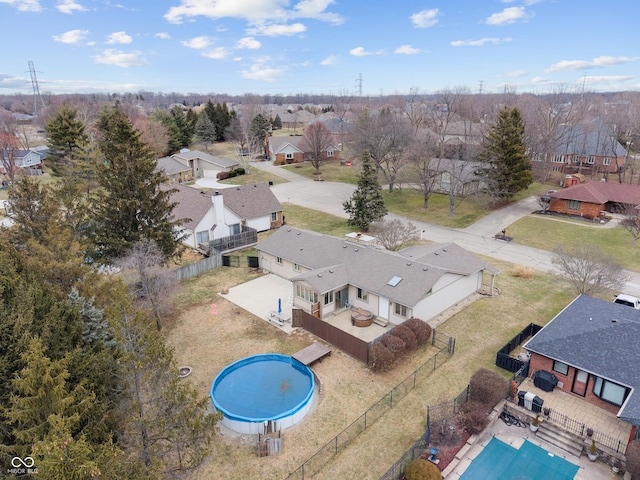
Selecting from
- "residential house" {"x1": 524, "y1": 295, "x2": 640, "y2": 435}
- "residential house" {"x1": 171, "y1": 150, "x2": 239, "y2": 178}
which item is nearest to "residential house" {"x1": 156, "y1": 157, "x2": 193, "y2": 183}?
"residential house" {"x1": 171, "y1": 150, "x2": 239, "y2": 178}

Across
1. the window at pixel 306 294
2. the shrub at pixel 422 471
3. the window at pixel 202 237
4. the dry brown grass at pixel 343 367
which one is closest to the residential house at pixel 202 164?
the window at pixel 202 237

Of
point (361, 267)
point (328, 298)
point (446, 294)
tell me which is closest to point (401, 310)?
point (446, 294)

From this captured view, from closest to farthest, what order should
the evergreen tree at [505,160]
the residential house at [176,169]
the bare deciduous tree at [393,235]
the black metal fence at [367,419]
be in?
1. the black metal fence at [367,419]
2. the bare deciduous tree at [393,235]
3. the evergreen tree at [505,160]
4. the residential house at [176,169]

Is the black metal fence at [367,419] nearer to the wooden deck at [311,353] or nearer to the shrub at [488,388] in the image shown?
the shrub at [488,388]

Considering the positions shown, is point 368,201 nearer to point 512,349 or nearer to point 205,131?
point 512,349

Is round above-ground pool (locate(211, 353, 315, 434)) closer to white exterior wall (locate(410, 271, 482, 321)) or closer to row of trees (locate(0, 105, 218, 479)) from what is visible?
row of trees (locate(0, 105, 218, 479))

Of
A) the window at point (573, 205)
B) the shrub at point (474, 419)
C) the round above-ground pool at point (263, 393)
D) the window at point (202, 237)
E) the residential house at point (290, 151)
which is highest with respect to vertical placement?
the residential house at point (290, 151)
